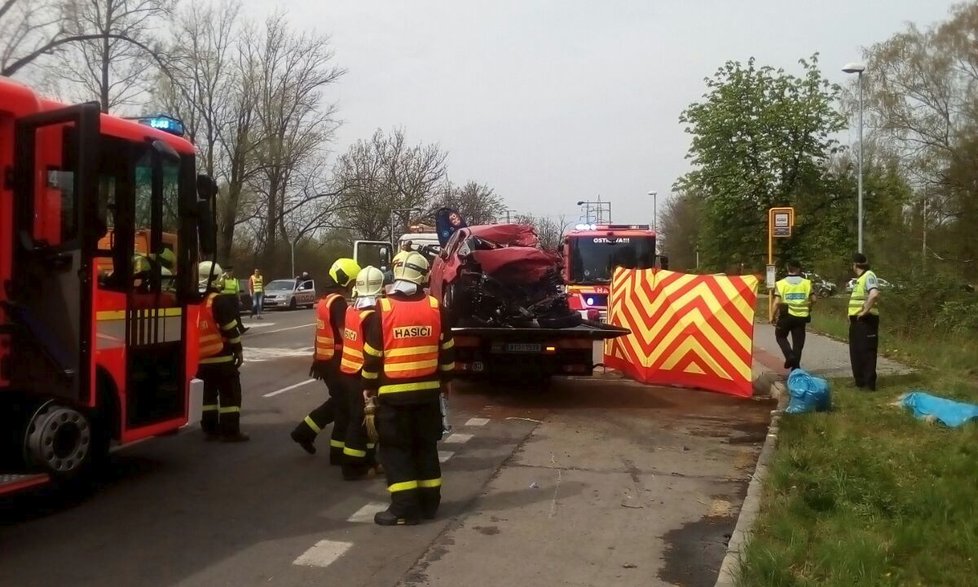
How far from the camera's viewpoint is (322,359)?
7777 millimetres

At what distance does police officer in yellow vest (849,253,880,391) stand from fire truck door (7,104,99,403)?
29.1 ft

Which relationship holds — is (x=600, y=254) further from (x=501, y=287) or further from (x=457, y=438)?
(x=457, y=438)

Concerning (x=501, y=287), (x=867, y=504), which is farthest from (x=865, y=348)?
(x=867, y=504)

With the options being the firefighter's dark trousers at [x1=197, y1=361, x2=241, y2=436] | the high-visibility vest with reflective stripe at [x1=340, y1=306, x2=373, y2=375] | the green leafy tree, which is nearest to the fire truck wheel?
the high-visibility vest with reflective stripe at [x1=340, y1=306, x2=373, y2=375]

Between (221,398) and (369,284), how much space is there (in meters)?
2.43

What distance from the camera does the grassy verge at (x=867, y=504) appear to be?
470 cm

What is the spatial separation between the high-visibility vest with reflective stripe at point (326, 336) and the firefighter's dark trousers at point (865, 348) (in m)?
6.76

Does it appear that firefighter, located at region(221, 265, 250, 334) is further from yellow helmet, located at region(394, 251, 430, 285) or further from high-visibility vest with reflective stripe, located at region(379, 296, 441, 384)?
high-visibility vest with reflective stripe, located at region(379, 296, 441, 384)

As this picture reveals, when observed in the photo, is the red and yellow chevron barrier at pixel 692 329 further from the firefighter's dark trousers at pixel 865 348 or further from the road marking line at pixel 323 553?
the road marking line at pixel 323 553

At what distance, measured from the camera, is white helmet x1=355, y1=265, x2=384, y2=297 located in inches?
286

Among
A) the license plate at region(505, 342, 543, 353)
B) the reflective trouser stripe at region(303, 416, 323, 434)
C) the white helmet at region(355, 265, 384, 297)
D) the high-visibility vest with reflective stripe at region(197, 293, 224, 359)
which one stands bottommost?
the reflective trouser stripe at region(303, 416, 323, 434)

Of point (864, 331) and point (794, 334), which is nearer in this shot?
point (864, 331)

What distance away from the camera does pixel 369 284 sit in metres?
7.27

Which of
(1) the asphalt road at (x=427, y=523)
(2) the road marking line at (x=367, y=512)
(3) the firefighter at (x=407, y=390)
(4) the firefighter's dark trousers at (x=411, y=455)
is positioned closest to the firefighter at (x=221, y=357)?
(1) the asphalt road at (x=427, y=523)
